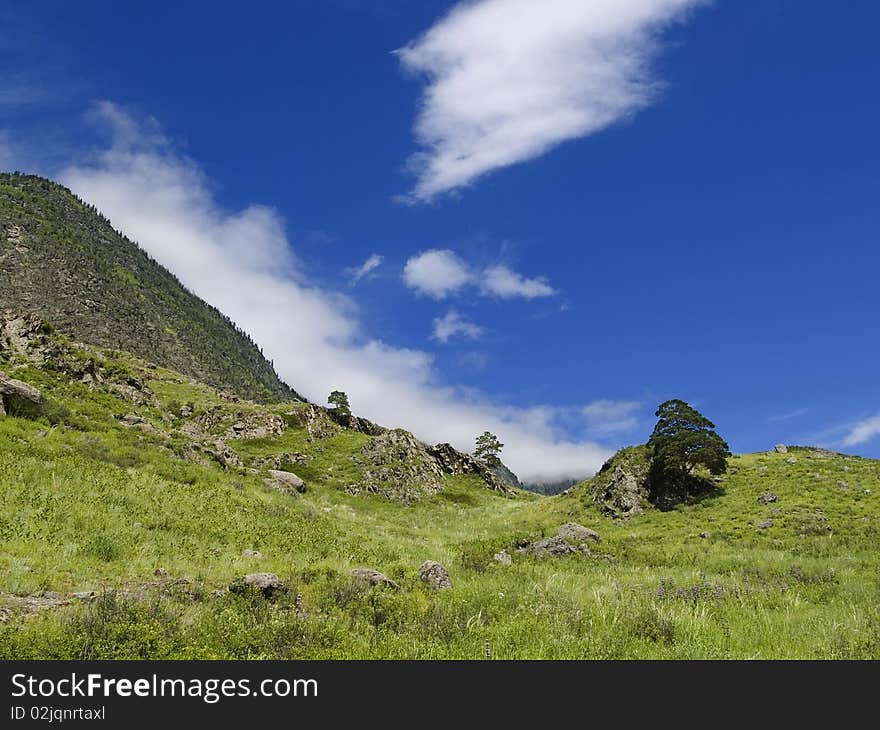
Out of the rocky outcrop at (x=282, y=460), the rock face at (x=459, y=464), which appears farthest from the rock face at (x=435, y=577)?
the rock face at (x=459, y=464)

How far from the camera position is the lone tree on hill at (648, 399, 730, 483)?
144ft

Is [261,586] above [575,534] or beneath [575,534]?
above

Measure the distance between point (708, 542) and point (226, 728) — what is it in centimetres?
2962

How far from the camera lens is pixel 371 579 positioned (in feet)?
40.9

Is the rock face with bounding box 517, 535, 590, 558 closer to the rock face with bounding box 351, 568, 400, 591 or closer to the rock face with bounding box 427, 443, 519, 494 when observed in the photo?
the rock face with bounding box 351, 568, 400, 591

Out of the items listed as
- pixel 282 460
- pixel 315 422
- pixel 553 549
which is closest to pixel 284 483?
pixel 553 549

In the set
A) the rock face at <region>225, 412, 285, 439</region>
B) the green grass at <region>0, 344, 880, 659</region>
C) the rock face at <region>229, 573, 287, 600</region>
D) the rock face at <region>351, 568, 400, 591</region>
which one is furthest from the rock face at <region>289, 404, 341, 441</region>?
the rock face at <region>229, 573, 287, 600</region>

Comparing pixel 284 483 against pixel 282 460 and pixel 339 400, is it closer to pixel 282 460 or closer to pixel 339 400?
pixel 282 460

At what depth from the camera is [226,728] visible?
18.9 ft

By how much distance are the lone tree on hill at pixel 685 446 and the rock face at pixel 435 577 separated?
35256 mm

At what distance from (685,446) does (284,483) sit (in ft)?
108

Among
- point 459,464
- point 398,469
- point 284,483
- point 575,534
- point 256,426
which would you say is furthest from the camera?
point 459,464

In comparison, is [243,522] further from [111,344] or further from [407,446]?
[111,344]

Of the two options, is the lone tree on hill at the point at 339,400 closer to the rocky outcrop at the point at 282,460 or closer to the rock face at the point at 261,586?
the rocky outcrop at the point at 282,460
